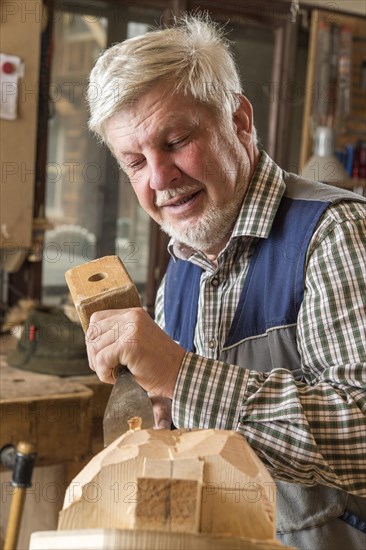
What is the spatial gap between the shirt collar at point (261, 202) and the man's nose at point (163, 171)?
17 cm

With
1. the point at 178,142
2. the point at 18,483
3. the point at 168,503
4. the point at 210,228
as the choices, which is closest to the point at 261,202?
the point at 210,228

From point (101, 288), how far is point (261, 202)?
0.48 metres

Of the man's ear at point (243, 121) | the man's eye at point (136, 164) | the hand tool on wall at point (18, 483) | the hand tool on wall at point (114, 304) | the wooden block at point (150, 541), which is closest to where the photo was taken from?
the wooden block at point (150, 541)

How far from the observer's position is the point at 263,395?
1.24m

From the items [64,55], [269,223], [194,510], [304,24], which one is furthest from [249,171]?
[304,24]

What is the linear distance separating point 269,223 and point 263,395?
0.46 metres

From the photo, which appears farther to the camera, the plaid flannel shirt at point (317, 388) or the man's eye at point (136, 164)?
the man's eye at point (136, 164)

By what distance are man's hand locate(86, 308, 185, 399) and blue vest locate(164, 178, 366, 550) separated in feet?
1.05

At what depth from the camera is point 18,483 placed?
7.89ft

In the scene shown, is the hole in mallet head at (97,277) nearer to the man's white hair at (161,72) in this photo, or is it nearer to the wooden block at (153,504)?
the man's white hair at (161,72)

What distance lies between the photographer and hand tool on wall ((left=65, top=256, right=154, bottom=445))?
121 cm

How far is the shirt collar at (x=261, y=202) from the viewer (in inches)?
62.5

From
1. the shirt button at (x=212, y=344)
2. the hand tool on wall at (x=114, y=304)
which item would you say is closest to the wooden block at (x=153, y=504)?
the hand tool on wall at (x=114, y=304)

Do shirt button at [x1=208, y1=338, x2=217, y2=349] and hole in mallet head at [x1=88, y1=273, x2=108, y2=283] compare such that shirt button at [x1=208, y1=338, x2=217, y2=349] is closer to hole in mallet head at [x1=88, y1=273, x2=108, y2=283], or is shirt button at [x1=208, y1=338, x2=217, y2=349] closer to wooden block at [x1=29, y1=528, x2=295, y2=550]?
hole in mallet head at [x1=88, y1=273, x2=108, y2=283]
